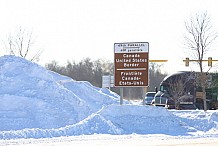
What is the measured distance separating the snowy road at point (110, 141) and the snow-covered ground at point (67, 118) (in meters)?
0.04

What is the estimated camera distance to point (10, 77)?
28172 millimetres

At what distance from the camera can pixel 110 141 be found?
18.9 metres

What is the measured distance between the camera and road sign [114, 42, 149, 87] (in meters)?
26.3

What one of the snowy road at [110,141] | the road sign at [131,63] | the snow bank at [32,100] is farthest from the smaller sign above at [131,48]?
the snowy road at [110,141]

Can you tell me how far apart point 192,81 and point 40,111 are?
1995 cm

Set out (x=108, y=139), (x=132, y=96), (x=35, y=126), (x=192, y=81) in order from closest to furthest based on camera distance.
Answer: (x=108, y=139), (x=35, y=126), (x=192, y=81), (x=132, y=96)

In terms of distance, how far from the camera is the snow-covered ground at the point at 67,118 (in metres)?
20.7

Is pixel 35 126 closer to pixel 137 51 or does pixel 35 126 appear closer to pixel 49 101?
pixel 49 101

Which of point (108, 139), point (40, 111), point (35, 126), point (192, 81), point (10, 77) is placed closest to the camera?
point (108, 139)

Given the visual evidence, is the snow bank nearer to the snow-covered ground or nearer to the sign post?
the snow-covered ground

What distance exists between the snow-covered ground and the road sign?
1374mm

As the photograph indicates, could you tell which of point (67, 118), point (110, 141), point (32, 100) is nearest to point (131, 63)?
point (67, 118)

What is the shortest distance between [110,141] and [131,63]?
8.17 m

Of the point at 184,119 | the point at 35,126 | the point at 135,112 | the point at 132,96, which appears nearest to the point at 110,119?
the point at 135,112
